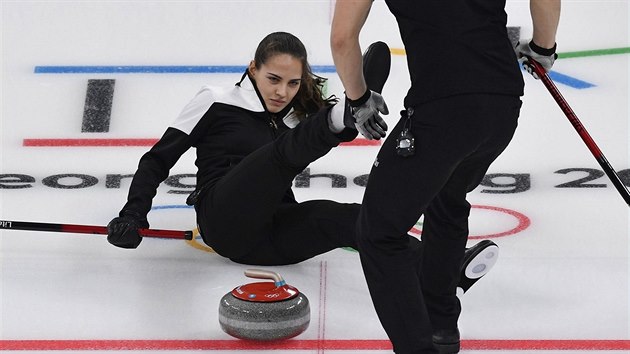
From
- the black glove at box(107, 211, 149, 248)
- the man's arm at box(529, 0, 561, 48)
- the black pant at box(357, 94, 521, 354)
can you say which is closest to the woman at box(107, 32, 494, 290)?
the black glove at box(107, 211, 149, 248)

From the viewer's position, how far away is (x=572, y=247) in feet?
13.1

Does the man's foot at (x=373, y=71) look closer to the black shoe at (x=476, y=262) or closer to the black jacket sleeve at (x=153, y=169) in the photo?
the black shoe at (x=476, y=262)

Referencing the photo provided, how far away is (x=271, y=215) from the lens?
3.65 metres

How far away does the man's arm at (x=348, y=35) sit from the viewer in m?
2.57

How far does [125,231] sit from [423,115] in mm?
1292

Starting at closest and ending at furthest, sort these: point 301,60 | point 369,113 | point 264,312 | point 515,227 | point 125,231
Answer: point 369,113 < point 264,312 < point 125,231 < point 301,60 < point 515,227

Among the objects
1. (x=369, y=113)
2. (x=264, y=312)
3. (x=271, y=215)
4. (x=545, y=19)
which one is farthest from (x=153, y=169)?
(x=545, y=19)

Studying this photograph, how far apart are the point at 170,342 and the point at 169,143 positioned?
2.64 ft

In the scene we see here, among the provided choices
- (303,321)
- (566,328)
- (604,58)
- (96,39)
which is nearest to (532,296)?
(566,328)

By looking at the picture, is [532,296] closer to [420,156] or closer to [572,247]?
[572,247]

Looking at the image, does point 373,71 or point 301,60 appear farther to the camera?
point 301,60

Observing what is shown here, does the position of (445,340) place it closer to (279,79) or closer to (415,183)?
(415,183)

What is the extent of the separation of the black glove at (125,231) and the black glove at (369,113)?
1.06m

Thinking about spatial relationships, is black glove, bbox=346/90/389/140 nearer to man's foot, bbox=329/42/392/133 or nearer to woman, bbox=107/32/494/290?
man's foot, bbox=329/42/392/133
